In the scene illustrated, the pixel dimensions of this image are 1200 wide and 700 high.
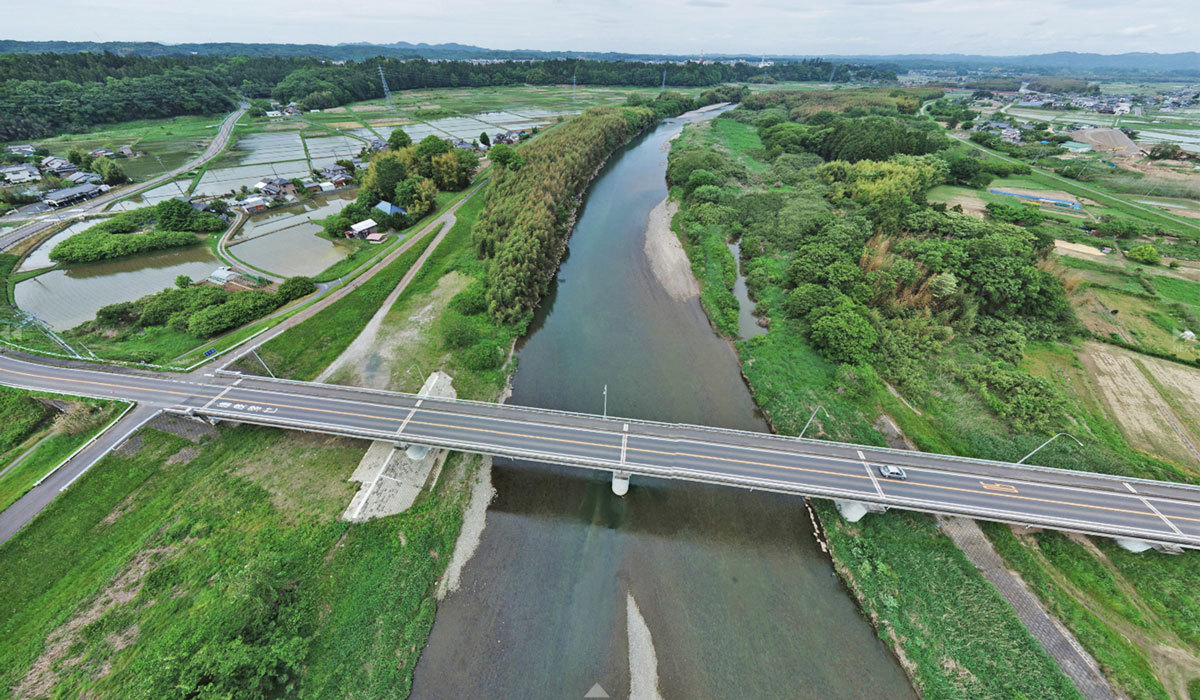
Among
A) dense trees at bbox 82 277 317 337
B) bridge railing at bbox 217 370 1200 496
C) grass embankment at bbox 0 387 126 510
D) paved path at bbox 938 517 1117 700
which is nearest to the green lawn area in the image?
grass embankment at bbox 0 387 126 510

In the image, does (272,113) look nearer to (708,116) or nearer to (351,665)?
(708,116)

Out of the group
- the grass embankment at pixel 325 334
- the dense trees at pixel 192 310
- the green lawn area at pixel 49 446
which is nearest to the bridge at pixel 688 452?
the green lawn area at pixel 49 446

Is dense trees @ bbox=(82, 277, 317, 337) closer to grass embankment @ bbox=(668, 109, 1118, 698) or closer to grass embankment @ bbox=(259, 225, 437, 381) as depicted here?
grass embankment @ bbox=(259, 225, 437, 381)

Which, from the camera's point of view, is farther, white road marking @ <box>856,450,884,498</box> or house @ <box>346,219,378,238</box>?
house @ <box>346,219,378,238</box>

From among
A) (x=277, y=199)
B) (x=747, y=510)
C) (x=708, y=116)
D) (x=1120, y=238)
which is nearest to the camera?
(x=747, y=510)

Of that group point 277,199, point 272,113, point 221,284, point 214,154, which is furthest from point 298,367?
point 272,113

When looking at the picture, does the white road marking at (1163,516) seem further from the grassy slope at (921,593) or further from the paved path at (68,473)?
the paved path at (68,473)
